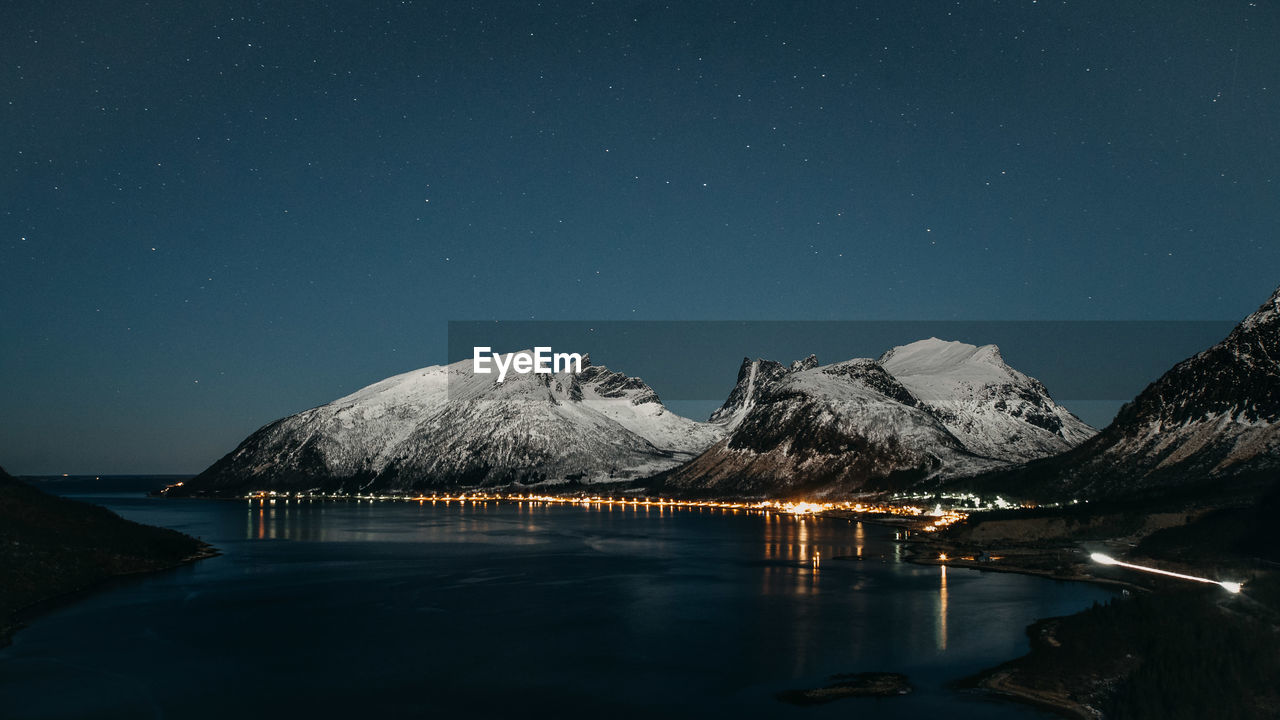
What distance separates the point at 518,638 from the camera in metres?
61.8

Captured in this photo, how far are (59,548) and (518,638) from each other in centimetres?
5069

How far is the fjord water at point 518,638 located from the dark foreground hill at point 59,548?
311 cm

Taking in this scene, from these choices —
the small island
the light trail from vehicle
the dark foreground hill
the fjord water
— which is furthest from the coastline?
the light trail from vehicle

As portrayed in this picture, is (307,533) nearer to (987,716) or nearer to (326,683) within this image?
(326,683)

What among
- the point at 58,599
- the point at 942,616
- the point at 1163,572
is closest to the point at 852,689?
the point at 942,616

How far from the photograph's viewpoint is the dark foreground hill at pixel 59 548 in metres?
72.6

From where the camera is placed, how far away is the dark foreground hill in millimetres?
72562

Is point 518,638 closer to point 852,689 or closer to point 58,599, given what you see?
point 852,689

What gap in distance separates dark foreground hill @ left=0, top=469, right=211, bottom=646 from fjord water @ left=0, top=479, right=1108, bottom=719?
3115mm

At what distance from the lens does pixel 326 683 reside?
48.1m

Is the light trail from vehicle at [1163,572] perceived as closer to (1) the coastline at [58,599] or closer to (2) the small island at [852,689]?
(2) the small island at [852,689]

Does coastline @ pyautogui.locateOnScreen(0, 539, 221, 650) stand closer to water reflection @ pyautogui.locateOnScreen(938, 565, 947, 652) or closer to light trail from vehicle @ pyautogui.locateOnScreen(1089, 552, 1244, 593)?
water reflection @ pyautogui.locateOnScreen(938, 565, 947, 652)

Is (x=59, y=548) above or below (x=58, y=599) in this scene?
above

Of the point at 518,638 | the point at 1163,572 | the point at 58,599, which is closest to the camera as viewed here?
the point at 518,638
